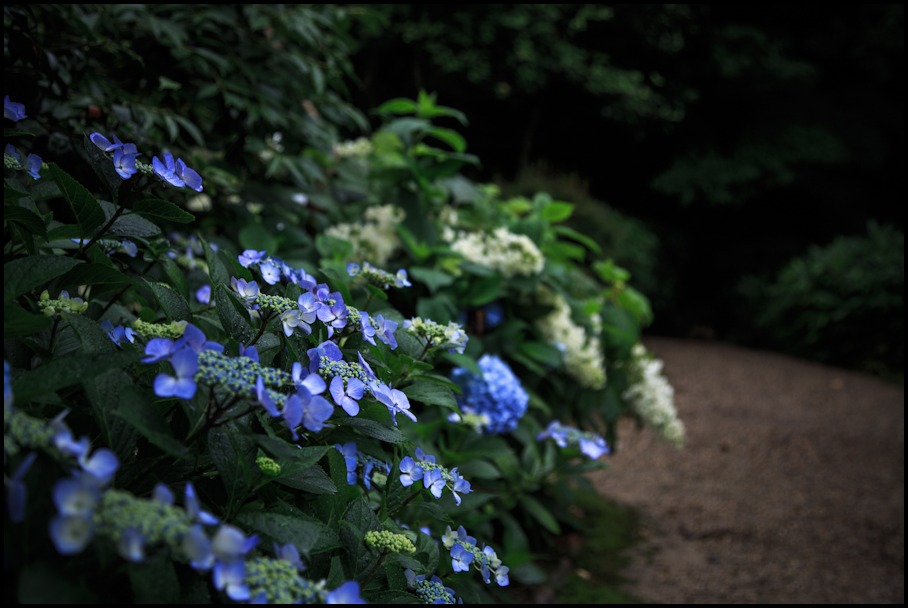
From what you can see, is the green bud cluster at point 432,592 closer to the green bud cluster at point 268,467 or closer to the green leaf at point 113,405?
the green bud cluster at point 268,467

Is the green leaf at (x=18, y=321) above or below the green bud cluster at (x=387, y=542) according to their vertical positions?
above

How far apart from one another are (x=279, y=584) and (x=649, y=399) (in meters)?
2.53

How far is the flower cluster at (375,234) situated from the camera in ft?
7.29

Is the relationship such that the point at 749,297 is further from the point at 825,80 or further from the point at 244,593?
the point at 244,593

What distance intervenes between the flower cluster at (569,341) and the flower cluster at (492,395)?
0.40 m

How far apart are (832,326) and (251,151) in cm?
728

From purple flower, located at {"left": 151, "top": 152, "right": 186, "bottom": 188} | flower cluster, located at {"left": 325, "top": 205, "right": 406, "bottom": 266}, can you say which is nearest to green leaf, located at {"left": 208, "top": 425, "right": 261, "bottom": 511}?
purple flower, located at {"left": 151, "top": 152, "right": 186, "bottom": 188}

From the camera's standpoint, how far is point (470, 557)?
86 centimetres

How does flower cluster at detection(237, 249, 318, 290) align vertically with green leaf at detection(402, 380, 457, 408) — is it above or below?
above

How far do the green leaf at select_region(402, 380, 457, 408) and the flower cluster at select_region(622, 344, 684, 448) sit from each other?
1.96 meters

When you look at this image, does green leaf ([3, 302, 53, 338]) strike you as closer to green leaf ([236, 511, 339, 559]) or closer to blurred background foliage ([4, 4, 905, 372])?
green leaf ([236, 511, 339, 559])

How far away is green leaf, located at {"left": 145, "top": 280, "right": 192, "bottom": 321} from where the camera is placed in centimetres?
84

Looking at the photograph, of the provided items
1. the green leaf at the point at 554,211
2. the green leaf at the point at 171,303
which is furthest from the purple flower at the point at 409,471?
the green leaf at the point at 554,211

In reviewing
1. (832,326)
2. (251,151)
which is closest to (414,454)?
(251,151)
